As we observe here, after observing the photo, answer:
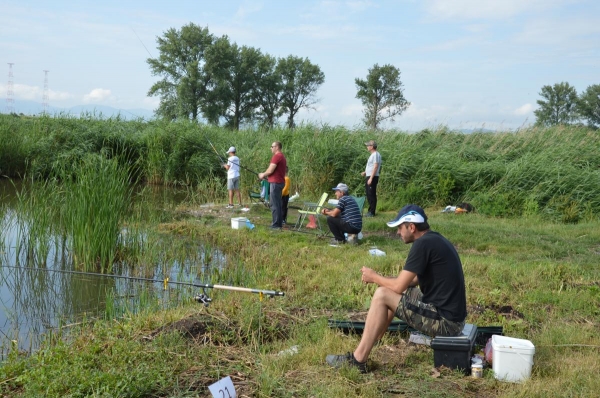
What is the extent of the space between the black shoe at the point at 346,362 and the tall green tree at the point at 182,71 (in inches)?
1589

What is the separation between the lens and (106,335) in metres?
4.73

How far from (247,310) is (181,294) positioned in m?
1.76

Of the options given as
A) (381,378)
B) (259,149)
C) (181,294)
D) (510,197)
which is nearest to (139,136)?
(259,149)

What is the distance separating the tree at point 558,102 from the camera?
41938mm

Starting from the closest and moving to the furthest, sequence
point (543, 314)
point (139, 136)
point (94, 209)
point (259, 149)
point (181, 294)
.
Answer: point (543, 314), point (181, 294), point (94, 209), point (259, 149), point (139, 136)

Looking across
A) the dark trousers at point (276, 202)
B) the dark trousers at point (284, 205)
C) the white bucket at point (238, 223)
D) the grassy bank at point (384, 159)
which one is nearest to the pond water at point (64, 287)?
A: the white bucket at point (238, 223)

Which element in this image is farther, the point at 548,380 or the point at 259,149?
the point at 259,149

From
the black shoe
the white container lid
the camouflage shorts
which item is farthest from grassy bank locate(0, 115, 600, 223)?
the white container lid

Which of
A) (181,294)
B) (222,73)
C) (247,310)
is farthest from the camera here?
(222,73)

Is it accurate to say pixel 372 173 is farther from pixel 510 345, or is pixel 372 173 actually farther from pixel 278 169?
pixel 510 345

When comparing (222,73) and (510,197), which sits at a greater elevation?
(222,73)

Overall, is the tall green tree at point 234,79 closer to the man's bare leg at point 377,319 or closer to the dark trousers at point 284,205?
the dark trousers at point 284,205

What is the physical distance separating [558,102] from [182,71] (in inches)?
1085

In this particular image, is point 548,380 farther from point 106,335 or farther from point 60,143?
point 60,143
